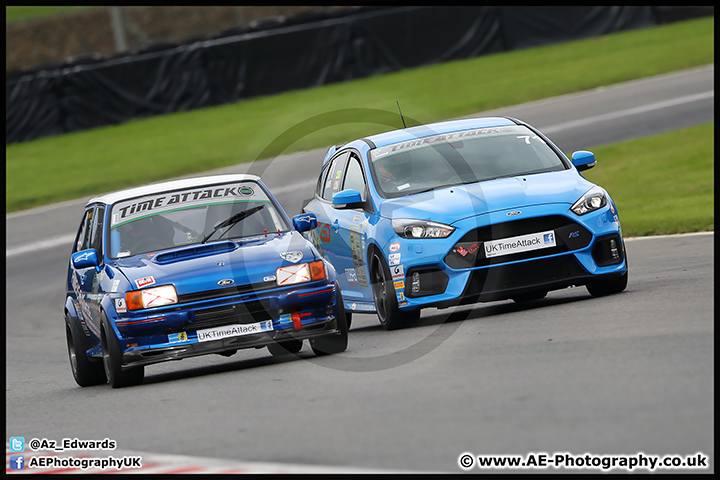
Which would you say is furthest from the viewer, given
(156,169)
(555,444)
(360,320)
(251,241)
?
(156,169)

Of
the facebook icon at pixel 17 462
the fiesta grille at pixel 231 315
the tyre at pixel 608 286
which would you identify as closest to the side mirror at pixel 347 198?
the fiesta grille at pixel 231 315

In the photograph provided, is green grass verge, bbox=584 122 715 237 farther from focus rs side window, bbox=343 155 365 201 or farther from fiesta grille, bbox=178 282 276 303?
fiesta grille, bbox=178 282 276 303

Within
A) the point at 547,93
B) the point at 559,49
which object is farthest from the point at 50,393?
the point at 559,49

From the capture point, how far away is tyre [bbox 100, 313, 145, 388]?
30.2 feet

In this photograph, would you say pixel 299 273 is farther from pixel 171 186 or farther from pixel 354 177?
pixel 354 177

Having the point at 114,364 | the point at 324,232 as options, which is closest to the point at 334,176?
the point at 324,232

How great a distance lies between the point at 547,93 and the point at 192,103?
10295 mm

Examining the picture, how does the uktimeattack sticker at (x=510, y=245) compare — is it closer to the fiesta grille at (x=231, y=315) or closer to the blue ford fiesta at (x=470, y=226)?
the blue ford fiesta at (x=470, y=226)

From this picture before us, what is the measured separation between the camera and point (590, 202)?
34.5 ft

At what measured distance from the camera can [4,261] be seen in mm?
20844

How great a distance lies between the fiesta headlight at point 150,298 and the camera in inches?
361

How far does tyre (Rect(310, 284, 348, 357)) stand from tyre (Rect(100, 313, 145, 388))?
1477mm

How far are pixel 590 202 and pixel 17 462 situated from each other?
18.8ft
